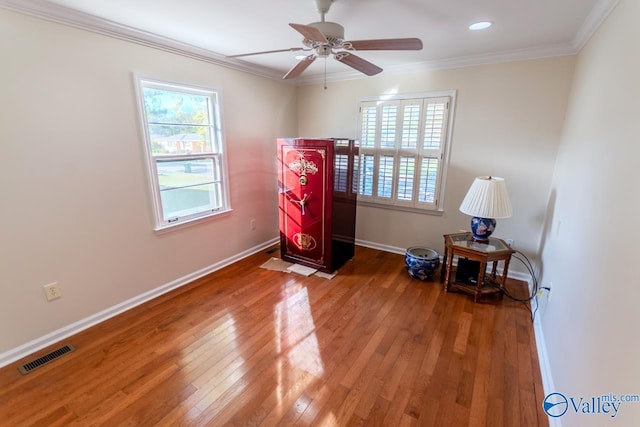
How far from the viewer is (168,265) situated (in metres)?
2.91

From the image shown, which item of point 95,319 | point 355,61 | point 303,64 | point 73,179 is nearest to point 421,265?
point 355,61

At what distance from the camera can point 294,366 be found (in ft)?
6.51

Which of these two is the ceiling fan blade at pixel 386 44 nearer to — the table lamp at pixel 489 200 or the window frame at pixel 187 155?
A: the table lamp at pixel 489 200

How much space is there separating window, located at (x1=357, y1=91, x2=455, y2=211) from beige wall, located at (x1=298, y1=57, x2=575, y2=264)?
5.0 inches

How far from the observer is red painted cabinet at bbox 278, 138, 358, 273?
313cm

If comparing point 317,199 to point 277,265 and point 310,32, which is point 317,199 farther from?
point 310,32

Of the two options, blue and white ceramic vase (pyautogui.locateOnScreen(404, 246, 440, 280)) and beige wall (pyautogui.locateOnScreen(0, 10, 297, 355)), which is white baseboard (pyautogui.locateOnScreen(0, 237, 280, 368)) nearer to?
beige wall (pyautogui.locateOnScreen(0, 10, 297, 355))


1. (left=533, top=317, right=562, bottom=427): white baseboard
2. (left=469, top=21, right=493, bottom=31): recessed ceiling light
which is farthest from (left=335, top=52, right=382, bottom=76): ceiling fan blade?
(left=533, top=317, right=562, bottom=427): white baseboard

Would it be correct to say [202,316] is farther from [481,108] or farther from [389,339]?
[481,108]

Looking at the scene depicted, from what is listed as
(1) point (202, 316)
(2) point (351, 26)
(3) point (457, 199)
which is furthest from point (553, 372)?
(2) point (351, 26)

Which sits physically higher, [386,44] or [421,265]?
[386,44]

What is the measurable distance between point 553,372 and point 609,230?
1029 mm

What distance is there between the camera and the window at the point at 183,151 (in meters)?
2.62

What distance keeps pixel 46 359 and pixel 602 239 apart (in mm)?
3460
